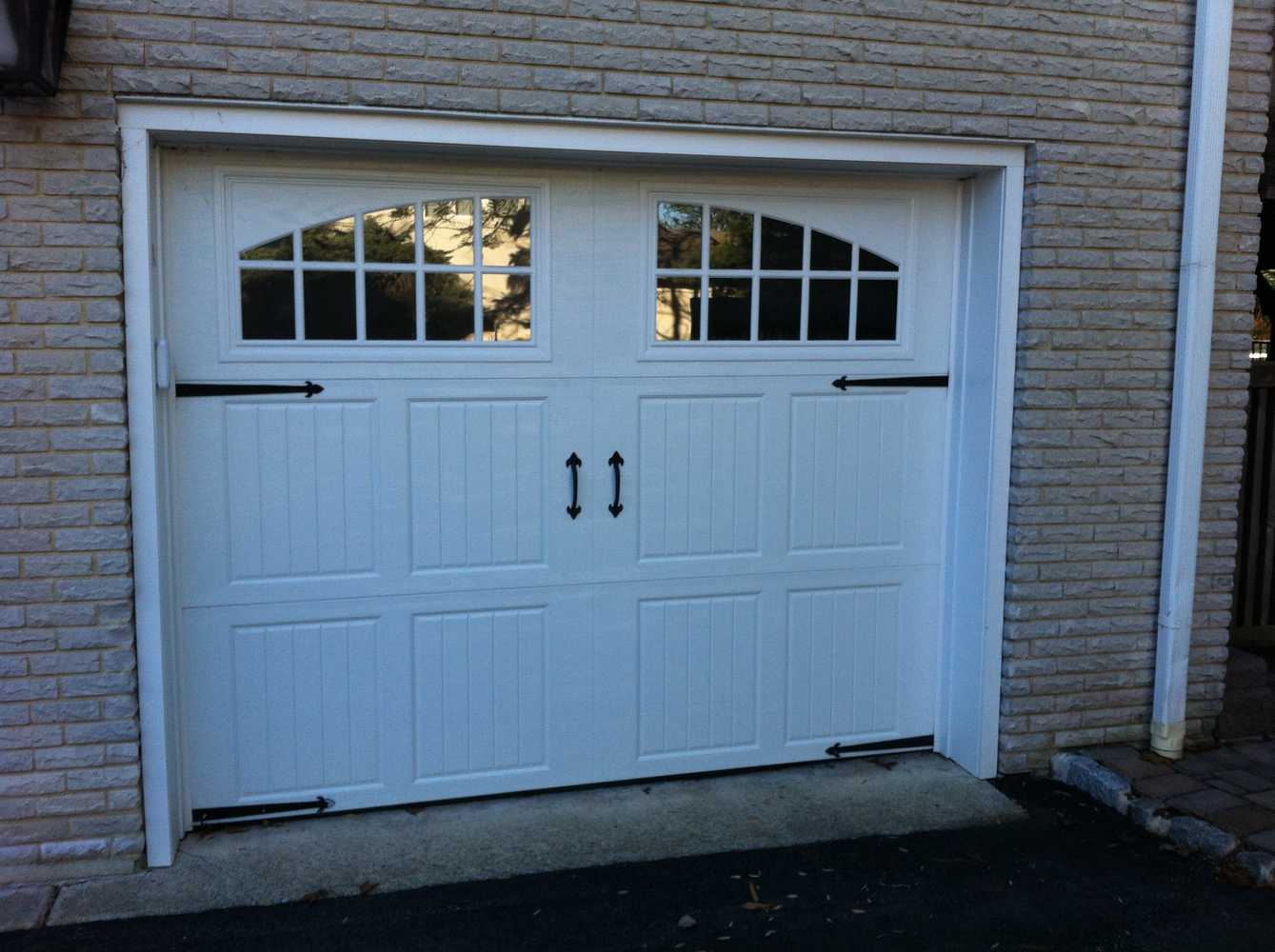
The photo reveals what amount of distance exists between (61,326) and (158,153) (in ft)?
2.22

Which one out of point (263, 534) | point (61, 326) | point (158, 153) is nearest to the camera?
point (61, 326)

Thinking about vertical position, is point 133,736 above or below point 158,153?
below

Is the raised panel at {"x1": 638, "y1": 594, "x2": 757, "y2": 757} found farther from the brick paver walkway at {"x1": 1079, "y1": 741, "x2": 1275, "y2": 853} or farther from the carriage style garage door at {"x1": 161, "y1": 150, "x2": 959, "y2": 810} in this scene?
the brick paver walkway at {"x1": 1079, "y1": 741, "x2": 1275, "y2": 853}

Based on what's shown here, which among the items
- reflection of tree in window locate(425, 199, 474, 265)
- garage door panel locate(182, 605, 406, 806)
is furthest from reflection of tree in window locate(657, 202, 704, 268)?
garage door panel locate(182, 605, 406, 806)

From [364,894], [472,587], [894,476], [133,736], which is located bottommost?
[364,894]

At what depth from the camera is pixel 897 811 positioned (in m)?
4.34

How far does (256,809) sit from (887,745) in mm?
2544

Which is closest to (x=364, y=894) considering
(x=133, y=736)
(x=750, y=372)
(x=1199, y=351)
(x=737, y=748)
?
(x=133, y=736)

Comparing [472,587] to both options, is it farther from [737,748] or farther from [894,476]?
[894,476]

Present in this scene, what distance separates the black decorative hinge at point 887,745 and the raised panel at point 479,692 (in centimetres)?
→ 124

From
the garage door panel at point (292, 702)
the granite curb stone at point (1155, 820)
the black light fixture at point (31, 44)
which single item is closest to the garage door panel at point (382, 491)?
the garage door panel at point (292, 702)

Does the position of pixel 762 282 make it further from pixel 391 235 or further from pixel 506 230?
pixel 391 235

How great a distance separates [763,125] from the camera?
4004mm

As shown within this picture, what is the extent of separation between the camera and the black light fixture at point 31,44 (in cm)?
312
